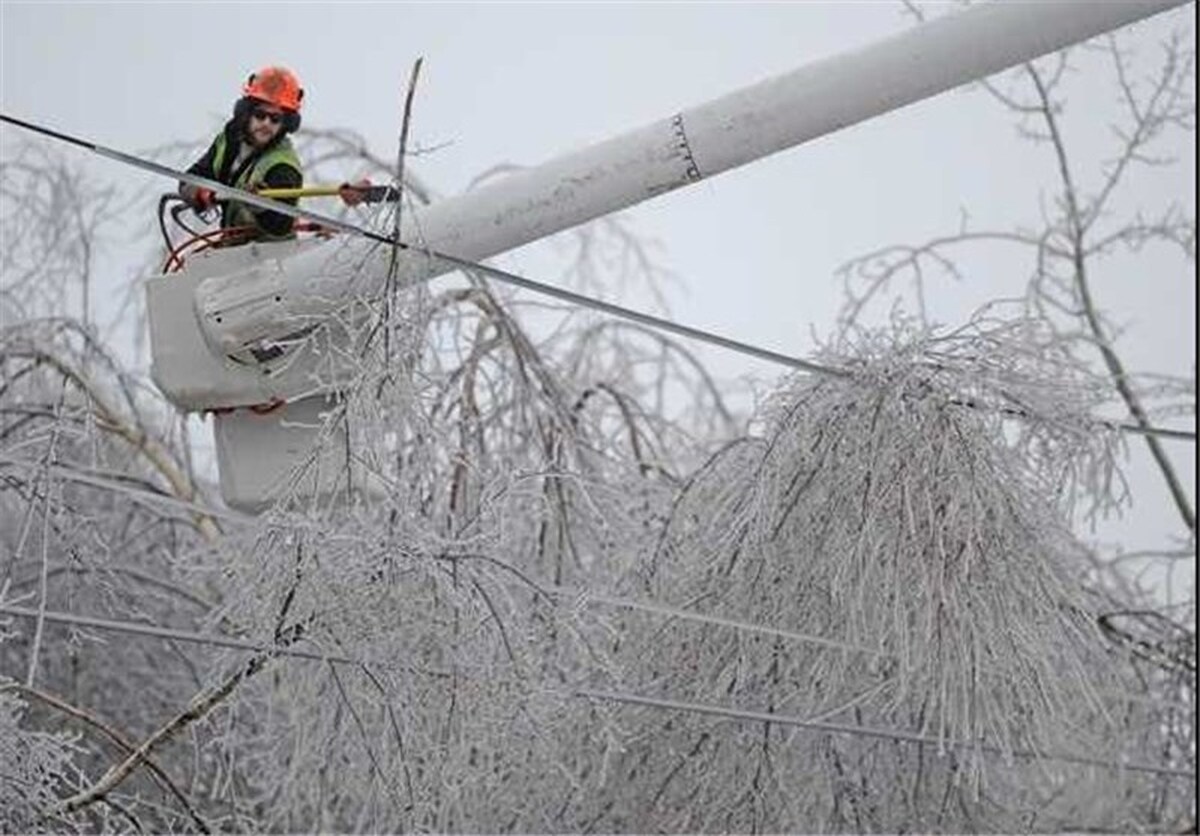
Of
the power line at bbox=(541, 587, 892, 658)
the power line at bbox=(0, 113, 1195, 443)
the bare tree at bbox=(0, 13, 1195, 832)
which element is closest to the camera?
the power line at bbox=(0, 113, 1195, 443)

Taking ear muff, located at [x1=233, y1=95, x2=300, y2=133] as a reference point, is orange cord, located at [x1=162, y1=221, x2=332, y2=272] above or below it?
below

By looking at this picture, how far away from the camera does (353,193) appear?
2451 millimetres

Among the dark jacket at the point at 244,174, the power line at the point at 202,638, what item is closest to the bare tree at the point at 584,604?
the power line at the point at 202,638

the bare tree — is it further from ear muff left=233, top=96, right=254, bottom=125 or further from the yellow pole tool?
ear muff left=233, top=96, right=254, bottom=125

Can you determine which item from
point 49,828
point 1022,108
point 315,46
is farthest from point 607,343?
point 49,828

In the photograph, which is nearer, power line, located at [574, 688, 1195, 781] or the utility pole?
the utility pole

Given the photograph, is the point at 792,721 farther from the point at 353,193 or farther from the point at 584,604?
the point at 353,193

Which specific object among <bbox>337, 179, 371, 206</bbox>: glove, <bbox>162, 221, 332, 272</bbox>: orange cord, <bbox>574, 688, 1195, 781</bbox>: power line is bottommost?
<bbox>574, 688, 1195, 781</bbox>: power line

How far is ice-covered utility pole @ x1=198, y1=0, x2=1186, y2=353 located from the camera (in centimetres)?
245

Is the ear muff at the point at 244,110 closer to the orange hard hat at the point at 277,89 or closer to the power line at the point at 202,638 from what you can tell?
the orange hard hat at the point at 277,89

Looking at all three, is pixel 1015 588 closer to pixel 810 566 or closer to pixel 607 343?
pixel 810 566

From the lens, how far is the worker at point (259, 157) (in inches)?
102

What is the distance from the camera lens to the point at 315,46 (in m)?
3.12

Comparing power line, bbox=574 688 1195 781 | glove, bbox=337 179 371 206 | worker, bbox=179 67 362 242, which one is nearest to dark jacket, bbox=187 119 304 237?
worker, bbox=179 67 362 242
